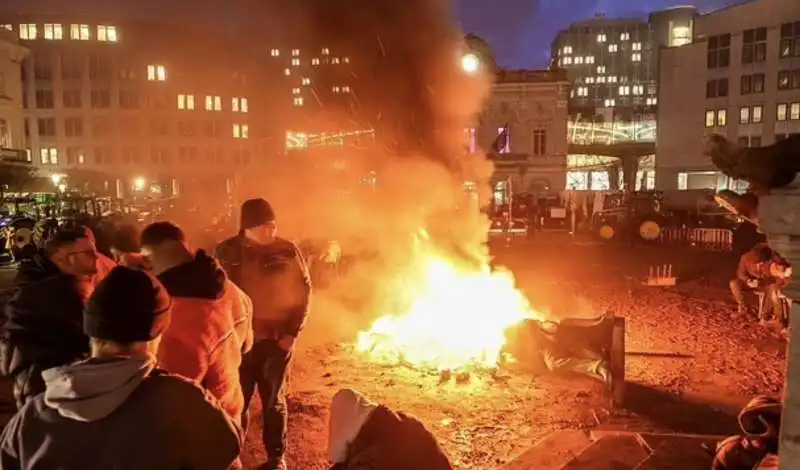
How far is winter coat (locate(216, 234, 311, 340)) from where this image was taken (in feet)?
15.3

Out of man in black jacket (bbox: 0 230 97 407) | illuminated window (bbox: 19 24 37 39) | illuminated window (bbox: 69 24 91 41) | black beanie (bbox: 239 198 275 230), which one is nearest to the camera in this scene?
man in black jacket (bbox: 0 230 97 407)

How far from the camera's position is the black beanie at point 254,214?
15.1 ft

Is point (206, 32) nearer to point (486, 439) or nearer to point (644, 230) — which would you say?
point (644, 230)

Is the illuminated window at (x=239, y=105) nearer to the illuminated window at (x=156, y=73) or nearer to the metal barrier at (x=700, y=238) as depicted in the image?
the illuminated window at (x=156, y=73)

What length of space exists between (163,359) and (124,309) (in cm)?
112

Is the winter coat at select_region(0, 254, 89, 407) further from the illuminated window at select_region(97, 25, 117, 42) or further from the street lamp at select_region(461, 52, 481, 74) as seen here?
the illuminated window at select_region(97, 25, 117, 42)

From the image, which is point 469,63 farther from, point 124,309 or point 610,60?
point 610,60

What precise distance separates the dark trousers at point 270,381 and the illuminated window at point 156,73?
63.8 meters

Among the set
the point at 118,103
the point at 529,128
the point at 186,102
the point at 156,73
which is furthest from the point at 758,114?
the point at 118,103

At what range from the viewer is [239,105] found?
218ft

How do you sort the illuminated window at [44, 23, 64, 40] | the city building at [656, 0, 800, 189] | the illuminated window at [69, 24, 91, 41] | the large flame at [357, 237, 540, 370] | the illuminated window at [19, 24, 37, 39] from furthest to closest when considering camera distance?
the illuminated window at [69, 24, 91, 41]
the illuminated window at [44, 23, 64, 40]
the illuminated window at [19, 24, 37, 39]
the city building at [656, 0, 800, 189]
the large flame at [357, 237, 540, 370]

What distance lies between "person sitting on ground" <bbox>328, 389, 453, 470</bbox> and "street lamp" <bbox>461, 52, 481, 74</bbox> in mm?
9773

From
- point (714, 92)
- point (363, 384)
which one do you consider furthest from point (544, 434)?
point (714, 92)

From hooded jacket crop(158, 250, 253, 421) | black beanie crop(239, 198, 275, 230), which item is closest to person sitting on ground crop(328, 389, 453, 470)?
hooded jacket crop(158, 250, 253, 421)
